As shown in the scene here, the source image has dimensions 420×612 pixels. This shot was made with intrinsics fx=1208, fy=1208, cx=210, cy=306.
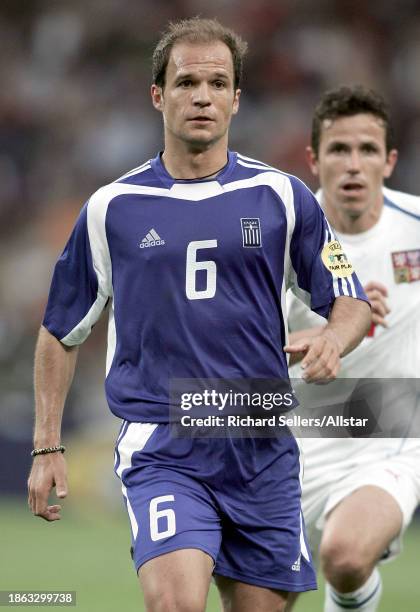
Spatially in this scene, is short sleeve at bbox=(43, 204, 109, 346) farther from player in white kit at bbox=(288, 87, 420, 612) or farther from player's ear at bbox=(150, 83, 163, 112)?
player in white kit at bbox=(288, 87, 420, 612)

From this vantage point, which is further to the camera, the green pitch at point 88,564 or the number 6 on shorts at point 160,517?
the green pitch at point 88,564

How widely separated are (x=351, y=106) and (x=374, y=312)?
5.07 feet

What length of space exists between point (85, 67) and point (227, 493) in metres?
11.0

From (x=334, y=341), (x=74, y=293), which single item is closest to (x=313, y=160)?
(x=74, y=293)

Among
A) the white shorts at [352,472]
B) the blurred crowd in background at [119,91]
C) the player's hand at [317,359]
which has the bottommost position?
the white shorts at [352,472]

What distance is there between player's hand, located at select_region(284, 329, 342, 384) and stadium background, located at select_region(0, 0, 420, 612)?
7.64m

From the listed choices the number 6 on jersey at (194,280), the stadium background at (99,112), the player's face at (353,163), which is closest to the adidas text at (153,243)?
the number 6 on jersey at (194,280)

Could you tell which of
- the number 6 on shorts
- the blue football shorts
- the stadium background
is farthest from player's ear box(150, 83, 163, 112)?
the stadium background

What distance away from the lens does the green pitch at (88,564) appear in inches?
315

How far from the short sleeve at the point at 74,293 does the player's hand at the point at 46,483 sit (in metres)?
0.48

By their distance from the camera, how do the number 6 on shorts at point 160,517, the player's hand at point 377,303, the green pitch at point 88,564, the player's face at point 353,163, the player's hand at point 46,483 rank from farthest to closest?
the green pitch at point 88,564, the player's face at point 353,163, the player's hand at point 377,303, the player's hand at point 46,483, the number 6 on shorts at point 160,517

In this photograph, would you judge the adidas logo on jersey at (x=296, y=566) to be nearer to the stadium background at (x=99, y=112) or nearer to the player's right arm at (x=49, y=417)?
the player's right arm at (x=49, y=417)

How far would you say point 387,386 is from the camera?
6.24 meters

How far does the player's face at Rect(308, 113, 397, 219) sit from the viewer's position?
6449 millimetres
